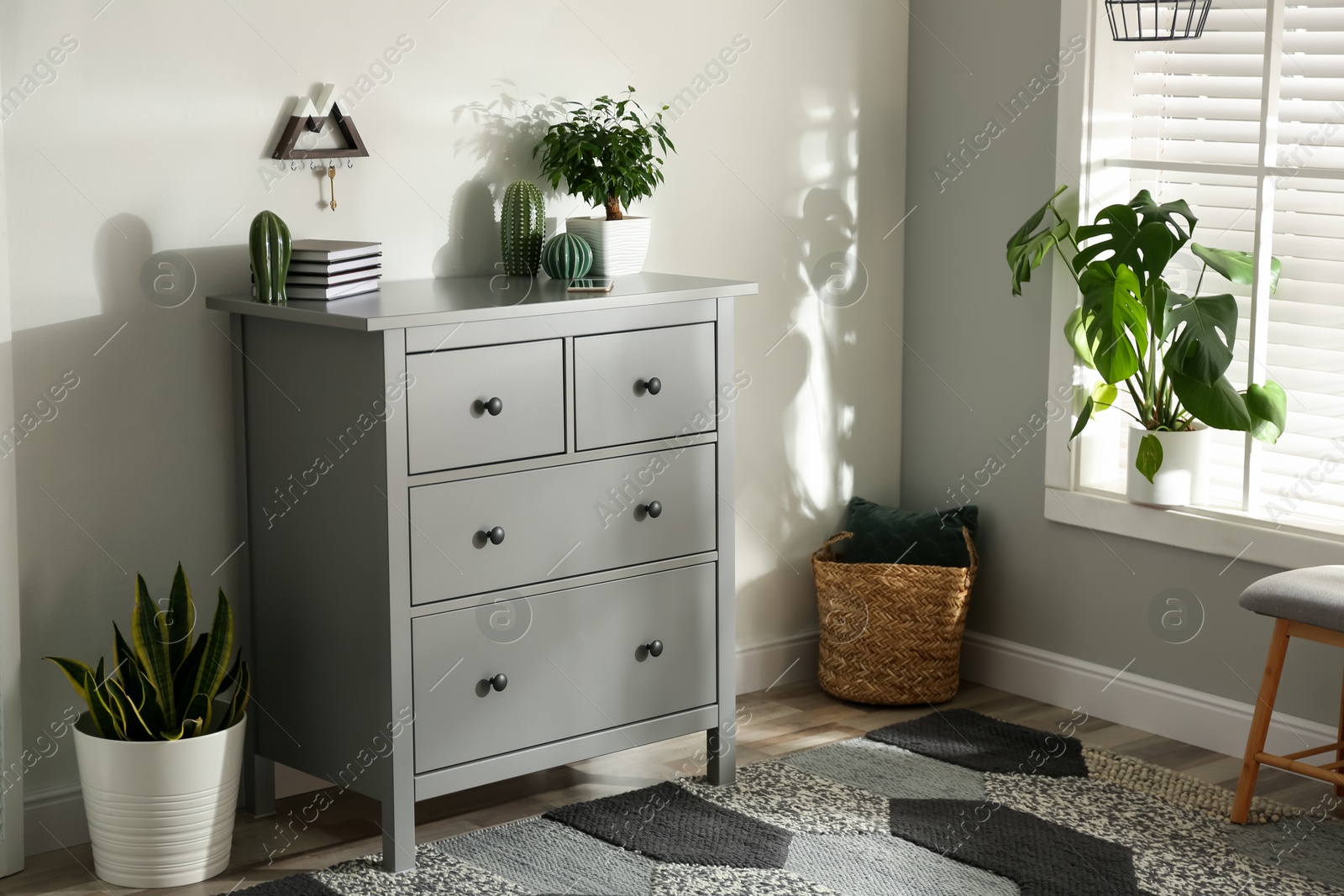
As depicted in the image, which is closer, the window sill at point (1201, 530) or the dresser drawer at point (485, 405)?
the dresser drawer at point (485, 405)

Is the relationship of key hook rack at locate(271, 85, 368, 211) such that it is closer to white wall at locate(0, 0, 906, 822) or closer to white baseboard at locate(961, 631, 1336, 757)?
white wall at locate(0, 0, 906, 822)

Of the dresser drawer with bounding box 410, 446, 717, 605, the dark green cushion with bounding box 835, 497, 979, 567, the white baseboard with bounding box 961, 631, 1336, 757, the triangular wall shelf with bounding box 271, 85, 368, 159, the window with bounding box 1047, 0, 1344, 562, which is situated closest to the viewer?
the dresser drawer with bounding box 410, 446, 717, 605

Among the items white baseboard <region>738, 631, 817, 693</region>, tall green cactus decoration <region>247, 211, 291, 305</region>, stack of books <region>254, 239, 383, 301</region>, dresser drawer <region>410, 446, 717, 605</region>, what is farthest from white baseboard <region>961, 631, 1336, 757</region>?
tall green cactus decoration <region>247, 211, 291, 305</region>

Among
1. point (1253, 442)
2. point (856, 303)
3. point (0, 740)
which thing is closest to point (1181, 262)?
point (1253, 442)

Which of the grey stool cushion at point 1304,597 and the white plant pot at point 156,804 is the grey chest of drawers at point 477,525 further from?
the grey stool cushion at point 1304,597

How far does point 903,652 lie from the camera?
11.9 ft

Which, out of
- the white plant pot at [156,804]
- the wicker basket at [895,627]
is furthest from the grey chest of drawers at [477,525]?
the wicker basket at [895,627]

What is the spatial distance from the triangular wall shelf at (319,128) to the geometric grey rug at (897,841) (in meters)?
1.38

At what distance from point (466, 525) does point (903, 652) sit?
4.56 ft

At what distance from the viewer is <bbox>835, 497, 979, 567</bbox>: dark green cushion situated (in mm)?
3742

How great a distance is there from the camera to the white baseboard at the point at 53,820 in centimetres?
277

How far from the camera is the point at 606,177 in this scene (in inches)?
124

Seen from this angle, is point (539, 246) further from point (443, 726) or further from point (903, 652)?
point (903, 652)

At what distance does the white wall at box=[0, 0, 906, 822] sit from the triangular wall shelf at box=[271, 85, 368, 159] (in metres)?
0.04
